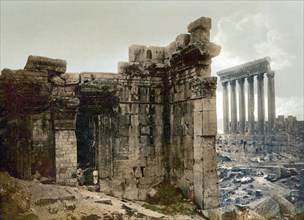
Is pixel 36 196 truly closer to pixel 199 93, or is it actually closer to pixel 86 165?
pixel 86 165

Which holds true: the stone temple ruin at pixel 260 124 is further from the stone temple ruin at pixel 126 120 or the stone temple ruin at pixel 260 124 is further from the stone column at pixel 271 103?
the stone temple ruin at pixel 126 120

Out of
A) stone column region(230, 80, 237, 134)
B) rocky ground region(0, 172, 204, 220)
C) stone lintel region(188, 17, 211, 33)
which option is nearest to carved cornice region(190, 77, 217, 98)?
stone lintel region(188, 17, 211, 33)

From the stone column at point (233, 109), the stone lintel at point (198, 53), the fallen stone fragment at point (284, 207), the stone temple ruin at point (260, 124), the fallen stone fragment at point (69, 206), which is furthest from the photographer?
the stone column at point (233, 109)

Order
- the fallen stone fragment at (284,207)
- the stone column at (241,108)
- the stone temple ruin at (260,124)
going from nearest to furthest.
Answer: the fallen stone fragment at (284,207), the stone temple ruin at (260,124), the stone column at (241,108)

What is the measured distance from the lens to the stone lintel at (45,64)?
30.3 feet

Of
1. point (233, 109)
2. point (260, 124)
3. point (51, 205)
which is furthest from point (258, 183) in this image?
point (233, 109)

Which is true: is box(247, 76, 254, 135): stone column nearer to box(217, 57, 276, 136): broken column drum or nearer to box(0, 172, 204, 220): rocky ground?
box(217, 57, 276, 136): broken column drum

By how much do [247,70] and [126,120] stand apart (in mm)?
26917

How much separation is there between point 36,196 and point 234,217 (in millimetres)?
5206

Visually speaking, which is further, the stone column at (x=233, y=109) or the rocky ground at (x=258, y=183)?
the stone column at (x=233, y=109)

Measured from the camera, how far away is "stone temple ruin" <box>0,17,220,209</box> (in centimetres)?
895

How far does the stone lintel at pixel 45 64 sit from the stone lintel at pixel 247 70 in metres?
26.8

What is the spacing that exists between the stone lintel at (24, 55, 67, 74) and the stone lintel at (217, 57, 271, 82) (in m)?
26.8

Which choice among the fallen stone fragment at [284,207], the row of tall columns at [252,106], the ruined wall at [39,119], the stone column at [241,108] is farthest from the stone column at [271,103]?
the ruined wall at [39,119]
